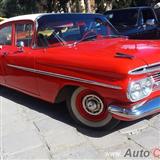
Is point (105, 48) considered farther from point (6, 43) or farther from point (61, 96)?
point (6, 43)

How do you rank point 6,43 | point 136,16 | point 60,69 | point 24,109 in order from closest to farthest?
1. point 60,69
2. point 24,109
3. point 6,43
4. point 136,16

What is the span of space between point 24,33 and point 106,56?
1.83m

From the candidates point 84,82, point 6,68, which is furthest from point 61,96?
point 6,68

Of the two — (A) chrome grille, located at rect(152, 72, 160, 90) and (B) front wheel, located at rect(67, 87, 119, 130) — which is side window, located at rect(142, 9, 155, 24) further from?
(A) chrome grille, located at rect(152, 72, 160, 90)

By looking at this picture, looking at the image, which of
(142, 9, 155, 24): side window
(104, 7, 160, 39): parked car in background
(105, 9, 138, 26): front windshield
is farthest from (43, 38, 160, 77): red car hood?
(142, 9, 155, 24): side window

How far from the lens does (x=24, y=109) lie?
19.1ft

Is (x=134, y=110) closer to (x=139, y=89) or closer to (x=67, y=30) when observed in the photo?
(x=139, y=89)

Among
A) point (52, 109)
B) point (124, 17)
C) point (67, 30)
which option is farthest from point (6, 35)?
point (124, 17)

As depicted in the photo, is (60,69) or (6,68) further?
(6,68)

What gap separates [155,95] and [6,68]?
2.81 meters

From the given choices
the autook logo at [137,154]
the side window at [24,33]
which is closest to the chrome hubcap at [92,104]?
the autook logo at [137,154]

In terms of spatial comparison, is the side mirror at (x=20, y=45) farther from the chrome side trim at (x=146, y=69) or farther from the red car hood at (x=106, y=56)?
the chrome side trim at (x=146, y=69)

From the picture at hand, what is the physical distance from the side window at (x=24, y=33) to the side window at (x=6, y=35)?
238 millimetres

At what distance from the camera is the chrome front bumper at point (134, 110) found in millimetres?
4027
